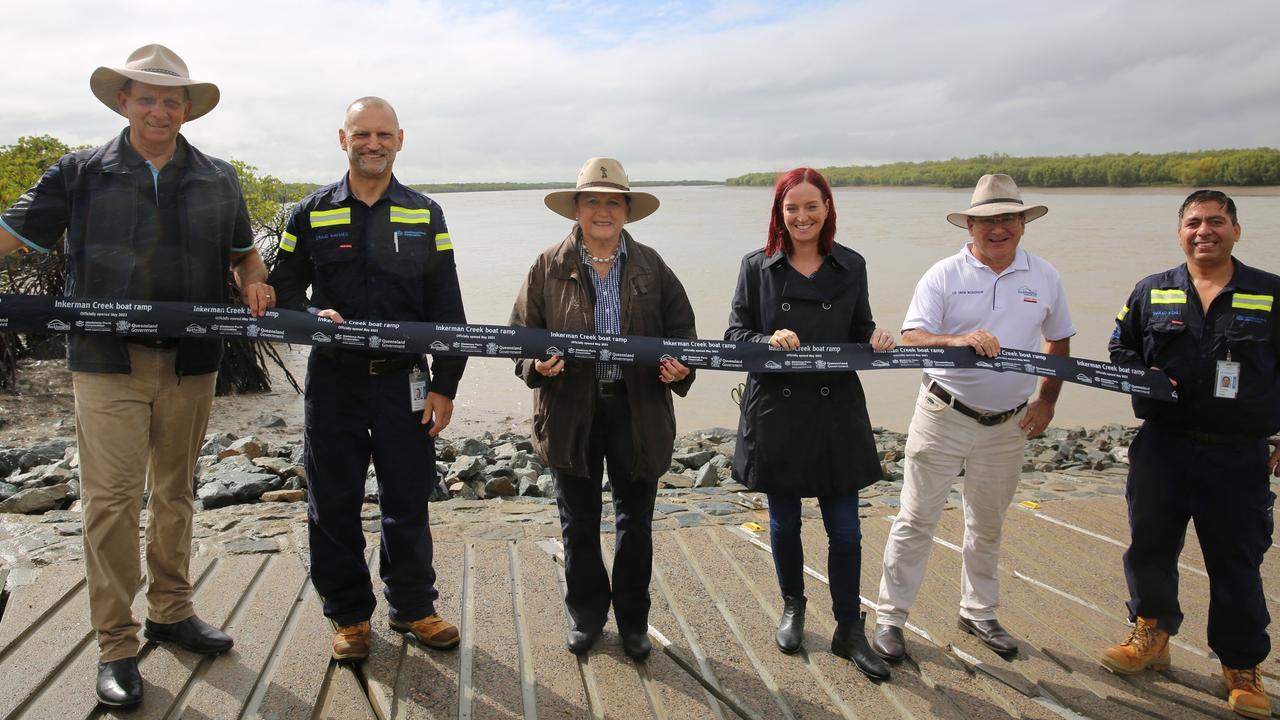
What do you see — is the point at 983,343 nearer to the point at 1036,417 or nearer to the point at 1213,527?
the point at 1036,417

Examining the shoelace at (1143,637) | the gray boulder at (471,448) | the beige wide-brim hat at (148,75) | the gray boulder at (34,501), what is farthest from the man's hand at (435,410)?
the gray boulder at (471,448)

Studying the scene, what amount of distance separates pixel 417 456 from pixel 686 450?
18.3ft

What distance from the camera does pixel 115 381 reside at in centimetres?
332

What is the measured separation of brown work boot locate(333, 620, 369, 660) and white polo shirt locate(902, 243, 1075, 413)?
8.16 ft

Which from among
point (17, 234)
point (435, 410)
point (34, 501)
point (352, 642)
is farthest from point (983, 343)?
point (34, 501)

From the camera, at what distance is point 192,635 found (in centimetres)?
357

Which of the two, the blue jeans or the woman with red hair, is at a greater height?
the woman with red hair

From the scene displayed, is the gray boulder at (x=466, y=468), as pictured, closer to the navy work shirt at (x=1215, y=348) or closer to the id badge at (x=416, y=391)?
the id badge at (x=416, y=391)

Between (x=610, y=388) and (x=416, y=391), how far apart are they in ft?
2.47

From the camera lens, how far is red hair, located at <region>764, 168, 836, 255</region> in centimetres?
365

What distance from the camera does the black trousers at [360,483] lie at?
11.6 ft

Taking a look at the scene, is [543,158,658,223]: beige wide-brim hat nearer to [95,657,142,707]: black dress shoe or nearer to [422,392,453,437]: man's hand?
[422,392,453,437]: man's hand

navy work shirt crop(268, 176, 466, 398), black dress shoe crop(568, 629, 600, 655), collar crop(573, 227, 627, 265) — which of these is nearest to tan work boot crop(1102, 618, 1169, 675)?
black dress shoe crop(568, 629, 600, 655)

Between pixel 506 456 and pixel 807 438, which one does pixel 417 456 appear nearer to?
pixel 807 438
